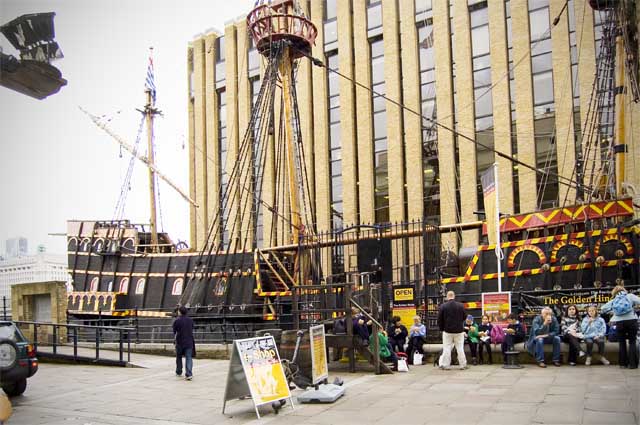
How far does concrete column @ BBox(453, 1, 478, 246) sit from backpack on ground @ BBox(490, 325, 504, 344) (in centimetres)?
1653

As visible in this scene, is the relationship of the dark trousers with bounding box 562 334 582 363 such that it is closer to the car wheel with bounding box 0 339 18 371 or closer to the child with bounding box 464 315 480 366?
the child with bounding box 464 315 480 366

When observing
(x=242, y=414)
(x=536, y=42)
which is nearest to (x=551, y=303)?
(x=242, y=414)

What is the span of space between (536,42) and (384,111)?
27.5 feet

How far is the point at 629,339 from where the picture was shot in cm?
1003

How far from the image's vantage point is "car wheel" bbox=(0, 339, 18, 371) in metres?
9.51

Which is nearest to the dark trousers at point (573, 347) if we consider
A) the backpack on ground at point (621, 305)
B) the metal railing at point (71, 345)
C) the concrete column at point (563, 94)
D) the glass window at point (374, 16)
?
the backpack on ground at point (621, 305)

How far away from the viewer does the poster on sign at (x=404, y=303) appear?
13.7 meters

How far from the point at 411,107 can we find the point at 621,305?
21810 mm

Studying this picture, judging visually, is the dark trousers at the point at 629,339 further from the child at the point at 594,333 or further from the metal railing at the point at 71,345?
the metal railing at the point at 71,345

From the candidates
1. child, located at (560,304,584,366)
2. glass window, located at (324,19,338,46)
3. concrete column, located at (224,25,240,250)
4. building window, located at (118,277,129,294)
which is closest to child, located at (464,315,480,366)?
child, located at (560,304,584,366)

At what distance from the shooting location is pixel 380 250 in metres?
15.4

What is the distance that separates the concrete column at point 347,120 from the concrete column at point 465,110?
6.20 m

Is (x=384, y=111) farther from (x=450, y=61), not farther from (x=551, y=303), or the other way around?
(x=551, y=303)

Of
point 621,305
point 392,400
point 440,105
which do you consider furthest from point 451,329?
point 440,105
